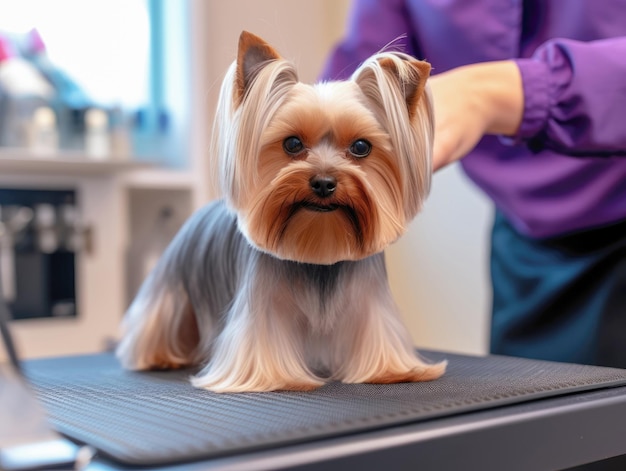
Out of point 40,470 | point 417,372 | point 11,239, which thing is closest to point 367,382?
point 417,372

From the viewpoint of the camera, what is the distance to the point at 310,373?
2.58ft

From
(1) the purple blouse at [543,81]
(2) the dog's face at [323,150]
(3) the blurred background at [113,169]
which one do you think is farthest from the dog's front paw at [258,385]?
(3) the blurred background at [113,169]

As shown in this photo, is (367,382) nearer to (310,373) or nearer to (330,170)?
(310,373)

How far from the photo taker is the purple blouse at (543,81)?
2.83 feet

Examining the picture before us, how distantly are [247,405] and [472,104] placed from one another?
1.48ft

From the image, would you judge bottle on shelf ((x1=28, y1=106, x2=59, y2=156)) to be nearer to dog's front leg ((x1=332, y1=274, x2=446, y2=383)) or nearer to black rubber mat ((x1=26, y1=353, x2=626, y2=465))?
black rubber mat ((x1=26, y1=353, x2=626, y2=465))

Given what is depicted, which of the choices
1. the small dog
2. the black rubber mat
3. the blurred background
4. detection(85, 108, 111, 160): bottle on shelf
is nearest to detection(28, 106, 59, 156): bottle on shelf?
the blurred background

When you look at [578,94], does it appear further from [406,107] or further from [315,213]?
[315,213]

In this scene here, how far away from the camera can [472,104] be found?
2.89 feet

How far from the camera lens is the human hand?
87 cm

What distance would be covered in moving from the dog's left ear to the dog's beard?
9cm

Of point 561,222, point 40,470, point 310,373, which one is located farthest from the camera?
point 561,222

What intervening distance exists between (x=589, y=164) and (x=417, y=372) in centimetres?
49

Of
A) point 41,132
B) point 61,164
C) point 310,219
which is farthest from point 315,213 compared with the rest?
point 41,132
